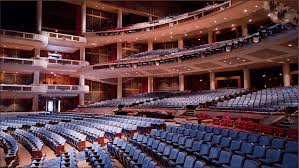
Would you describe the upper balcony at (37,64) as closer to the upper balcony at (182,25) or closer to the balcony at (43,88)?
the balcony at (43,88)

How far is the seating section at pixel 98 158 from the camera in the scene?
460cm

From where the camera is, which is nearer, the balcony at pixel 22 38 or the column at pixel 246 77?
the column at pixel 246 77

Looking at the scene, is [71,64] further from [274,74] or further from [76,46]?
[274,74]

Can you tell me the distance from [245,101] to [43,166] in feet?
27.3

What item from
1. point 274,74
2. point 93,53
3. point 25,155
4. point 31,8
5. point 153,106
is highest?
A: point 31,8

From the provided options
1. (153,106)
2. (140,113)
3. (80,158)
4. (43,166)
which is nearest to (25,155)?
(80,158)

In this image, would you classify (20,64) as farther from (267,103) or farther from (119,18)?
(267,103)

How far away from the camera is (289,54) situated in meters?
11.1

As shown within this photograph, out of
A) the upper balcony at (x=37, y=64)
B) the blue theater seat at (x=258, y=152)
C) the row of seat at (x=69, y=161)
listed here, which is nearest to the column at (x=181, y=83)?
the upper balcony at (x=37, y=64)

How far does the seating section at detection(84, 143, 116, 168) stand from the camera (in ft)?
15.1

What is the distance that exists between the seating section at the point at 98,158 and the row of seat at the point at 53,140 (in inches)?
45.7

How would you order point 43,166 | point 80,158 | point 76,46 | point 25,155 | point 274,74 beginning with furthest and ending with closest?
point 76,46, point 274,74, point 25,155, point 80,158, point 43,166

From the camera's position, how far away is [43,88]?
17125mm

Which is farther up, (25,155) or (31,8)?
(31,8)
